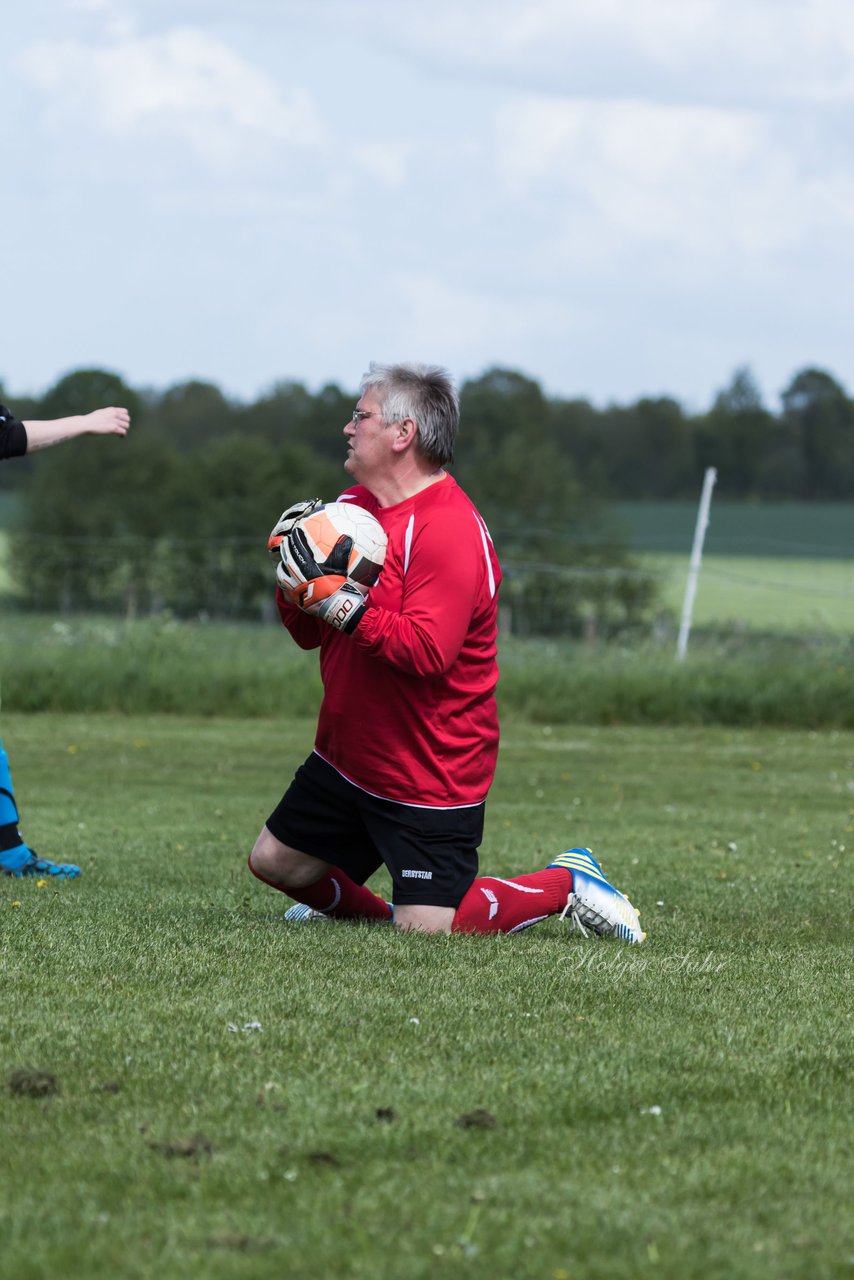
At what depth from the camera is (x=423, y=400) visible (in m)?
5.98

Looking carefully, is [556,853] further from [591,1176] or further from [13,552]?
[13,552]

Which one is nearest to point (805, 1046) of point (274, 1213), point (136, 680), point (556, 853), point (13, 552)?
point (274, 1213)

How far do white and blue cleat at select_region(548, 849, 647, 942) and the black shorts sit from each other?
45 cm

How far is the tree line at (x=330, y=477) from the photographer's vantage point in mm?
37312

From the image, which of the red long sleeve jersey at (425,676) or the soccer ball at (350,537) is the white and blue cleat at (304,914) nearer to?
the red long sleeve jersey at (425,676)

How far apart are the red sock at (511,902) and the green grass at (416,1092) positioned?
0.12 metres

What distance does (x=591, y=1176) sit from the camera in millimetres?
3453

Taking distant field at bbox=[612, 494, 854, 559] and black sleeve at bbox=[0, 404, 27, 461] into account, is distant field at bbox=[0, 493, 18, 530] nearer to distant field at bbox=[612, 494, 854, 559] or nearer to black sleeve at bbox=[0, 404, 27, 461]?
distant field at bbox=[612, 494, 854, 559]

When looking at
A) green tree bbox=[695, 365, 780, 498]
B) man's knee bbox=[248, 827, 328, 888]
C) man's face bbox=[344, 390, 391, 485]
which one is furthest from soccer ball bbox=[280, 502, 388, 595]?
green tree bbox=[695, 365, 780, 498]

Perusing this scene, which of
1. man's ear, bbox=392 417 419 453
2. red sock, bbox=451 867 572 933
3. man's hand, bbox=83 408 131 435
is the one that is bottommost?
red sock, bbox=451 867 572 933

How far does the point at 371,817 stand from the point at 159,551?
106ft

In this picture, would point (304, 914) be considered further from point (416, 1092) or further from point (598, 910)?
point (416, 1092)

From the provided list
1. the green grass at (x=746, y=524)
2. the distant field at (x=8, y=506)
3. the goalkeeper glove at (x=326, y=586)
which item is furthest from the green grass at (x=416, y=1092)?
the distant field at (x=8, y=506)

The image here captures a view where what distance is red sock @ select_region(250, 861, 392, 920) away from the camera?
636 cm
